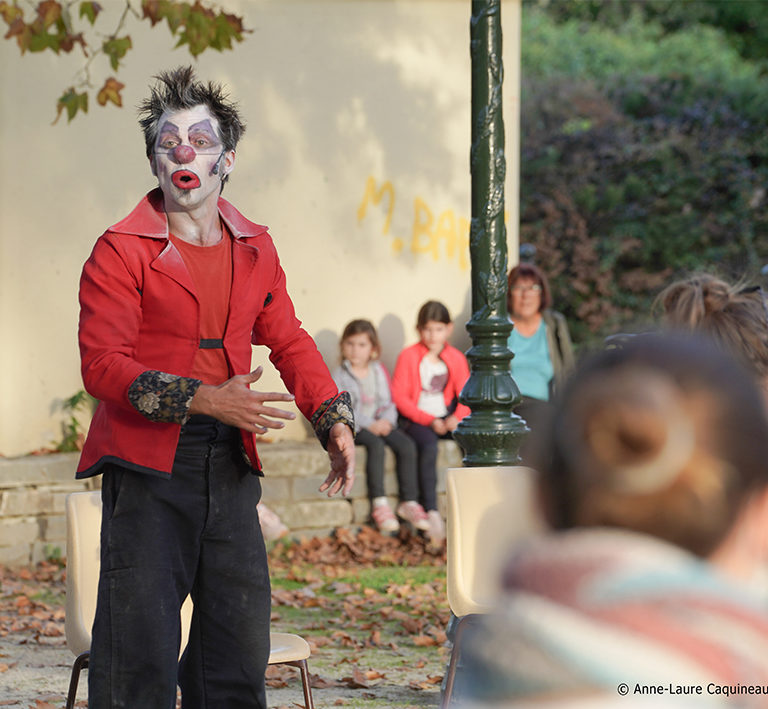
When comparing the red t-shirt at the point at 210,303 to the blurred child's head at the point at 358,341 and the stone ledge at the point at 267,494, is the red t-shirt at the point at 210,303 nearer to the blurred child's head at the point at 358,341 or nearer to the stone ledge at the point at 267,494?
the stone ledge at the point at 267,494

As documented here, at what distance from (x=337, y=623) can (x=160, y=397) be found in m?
3.66

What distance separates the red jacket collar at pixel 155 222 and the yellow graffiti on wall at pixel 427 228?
5747 millimetres

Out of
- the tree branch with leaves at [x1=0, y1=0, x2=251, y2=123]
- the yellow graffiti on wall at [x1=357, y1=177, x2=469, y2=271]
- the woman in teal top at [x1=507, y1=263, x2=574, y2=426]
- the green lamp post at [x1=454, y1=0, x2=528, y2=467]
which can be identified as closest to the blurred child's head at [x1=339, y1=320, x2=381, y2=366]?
the yellow graffiti on wall at [x1=357, y1=177, x2=469, y2=271]

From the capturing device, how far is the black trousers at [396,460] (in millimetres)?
8562

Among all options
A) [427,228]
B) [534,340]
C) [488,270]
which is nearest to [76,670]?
[488,270]

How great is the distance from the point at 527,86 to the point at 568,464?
1477 centimetres

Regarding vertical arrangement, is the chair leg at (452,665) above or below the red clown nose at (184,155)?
below

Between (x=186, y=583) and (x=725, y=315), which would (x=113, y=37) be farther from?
(x=186, y=583)

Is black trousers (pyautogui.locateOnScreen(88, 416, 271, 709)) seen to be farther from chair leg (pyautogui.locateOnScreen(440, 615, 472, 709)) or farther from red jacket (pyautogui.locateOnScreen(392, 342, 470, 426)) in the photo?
red jacket (pyautogui.locateOnScreen(392, 342, 470, 426))

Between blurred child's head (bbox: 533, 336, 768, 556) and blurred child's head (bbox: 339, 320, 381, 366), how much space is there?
24.6ft

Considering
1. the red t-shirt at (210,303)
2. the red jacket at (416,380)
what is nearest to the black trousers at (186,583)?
the red t-shirt at (210,303)

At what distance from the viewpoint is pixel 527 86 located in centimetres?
1556

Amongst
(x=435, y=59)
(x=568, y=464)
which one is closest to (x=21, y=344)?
(x=435, y=59)

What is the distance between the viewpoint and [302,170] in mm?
9016
